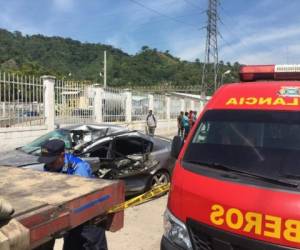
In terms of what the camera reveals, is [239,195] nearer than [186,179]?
Yes

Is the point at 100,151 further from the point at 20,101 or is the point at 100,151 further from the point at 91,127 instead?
the point at 20,101

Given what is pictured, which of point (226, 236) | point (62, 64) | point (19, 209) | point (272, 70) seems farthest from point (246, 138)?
point (62, 64)

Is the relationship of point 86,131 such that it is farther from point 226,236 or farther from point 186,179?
point 226,236

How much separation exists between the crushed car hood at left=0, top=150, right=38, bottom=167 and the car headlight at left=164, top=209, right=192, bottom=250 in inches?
145

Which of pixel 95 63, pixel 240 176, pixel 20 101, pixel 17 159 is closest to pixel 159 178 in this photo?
pixel 17 159

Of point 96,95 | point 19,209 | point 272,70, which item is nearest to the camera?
point 19,209

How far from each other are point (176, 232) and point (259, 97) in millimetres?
1523

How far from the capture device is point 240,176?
3.51 m

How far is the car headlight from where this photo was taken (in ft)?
11.4

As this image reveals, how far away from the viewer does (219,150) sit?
3.95m

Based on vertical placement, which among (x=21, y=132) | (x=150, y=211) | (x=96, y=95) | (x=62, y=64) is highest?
(x=62, y=64)

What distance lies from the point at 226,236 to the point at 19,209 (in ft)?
5.01

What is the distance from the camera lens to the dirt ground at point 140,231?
5.80 metres

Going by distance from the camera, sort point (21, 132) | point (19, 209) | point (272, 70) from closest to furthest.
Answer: point (19, 209) → point (272, 70) → point (21, 132)
